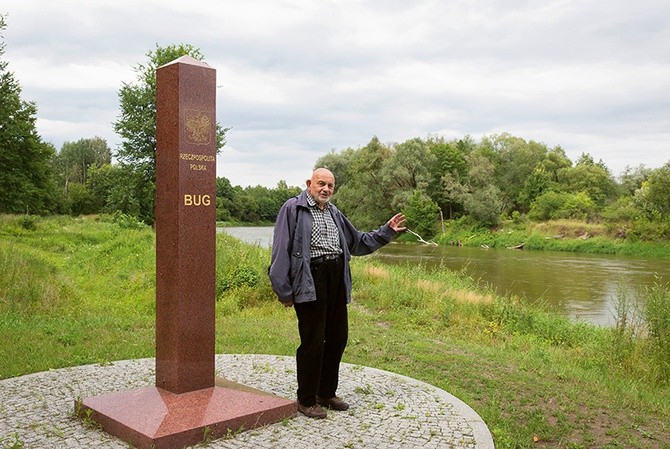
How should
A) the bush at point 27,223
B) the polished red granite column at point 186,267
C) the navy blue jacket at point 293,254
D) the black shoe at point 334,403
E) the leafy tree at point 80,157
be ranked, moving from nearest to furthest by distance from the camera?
the navy blue jacket at point 293,254 → the polished red granite column at point 186,267 → the black shoe at point 334,403 → the bush at point 27,223 → the leafy tree at point 80,157

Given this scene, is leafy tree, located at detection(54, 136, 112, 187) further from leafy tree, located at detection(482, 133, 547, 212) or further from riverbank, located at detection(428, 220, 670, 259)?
riverbank, located at detection(428, 220, 670, 259)

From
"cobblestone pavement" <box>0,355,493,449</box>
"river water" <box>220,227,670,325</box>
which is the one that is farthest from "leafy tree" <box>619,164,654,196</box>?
"cobblestone pavement" <box>0,355,493,449</box>

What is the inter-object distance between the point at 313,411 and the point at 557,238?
4303cm

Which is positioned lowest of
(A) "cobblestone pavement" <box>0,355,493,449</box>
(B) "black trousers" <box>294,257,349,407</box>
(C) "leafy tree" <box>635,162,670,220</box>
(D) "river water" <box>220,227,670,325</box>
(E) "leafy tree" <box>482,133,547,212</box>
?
(D) "river water" <box>220,227,670,325</box>

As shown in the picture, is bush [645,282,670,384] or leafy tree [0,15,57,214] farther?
leafy tree [0,15,57,214]

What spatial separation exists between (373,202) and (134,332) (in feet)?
150

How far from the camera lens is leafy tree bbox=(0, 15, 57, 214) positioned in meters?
32.1

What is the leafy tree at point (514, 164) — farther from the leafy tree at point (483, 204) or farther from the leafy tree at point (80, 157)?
the leafy tree at point (80, 157)

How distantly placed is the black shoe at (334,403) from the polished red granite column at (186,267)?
383 millimetres

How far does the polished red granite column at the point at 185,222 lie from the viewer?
5484mm

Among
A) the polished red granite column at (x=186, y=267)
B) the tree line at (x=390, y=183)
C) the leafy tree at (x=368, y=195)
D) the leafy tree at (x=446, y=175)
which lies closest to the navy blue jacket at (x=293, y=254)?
the polished red granite column at (x=186, y=267)

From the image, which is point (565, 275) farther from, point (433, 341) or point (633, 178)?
point (633, 178)

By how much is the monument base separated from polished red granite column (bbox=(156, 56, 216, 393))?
238mm

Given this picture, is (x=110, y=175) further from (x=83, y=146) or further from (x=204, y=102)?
(x=83, y=146)
